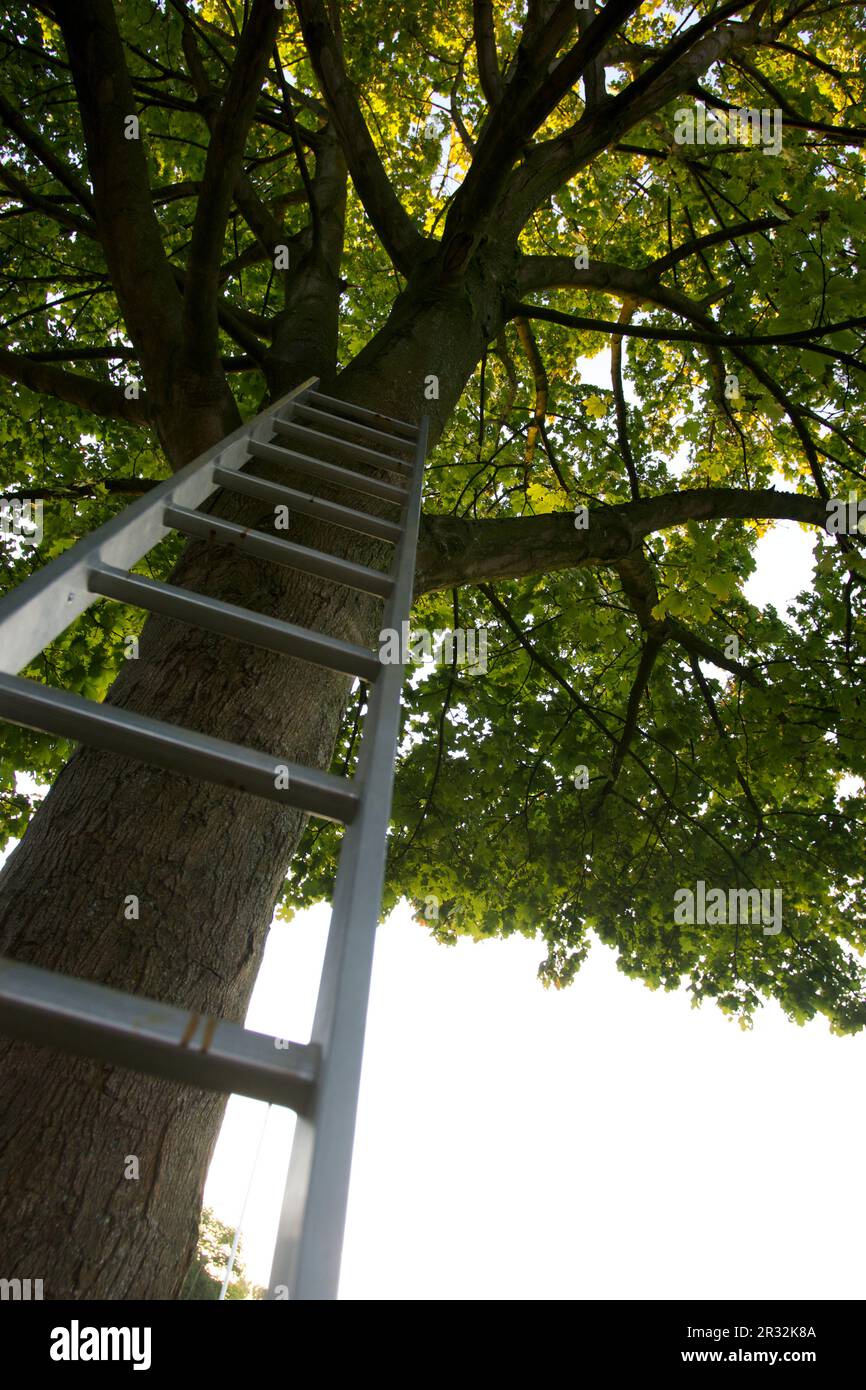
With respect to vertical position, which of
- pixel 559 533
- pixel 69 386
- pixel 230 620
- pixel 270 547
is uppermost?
pixel 69 386

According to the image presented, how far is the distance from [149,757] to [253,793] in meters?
0.18

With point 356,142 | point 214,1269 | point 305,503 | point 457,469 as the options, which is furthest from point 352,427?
point 214,1269

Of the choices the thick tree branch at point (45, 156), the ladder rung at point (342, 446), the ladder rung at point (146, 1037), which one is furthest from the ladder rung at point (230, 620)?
the thick tree branch at point (45, 156)

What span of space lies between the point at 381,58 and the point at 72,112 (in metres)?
2.37

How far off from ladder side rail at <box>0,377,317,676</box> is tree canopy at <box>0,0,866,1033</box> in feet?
3.26

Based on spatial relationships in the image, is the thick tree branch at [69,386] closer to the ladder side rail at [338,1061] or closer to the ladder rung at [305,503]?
the ladder rung at [305,503]

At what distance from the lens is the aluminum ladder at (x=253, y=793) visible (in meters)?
0.90

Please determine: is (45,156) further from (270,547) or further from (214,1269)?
(214,1269)

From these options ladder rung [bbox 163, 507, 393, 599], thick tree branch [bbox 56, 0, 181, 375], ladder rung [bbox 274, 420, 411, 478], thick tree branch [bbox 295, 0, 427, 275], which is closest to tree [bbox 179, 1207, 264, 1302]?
ladder rung [bbox 163, 507, 393, 599]

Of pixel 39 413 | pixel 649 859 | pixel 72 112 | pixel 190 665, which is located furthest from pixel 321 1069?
pixel 72 112

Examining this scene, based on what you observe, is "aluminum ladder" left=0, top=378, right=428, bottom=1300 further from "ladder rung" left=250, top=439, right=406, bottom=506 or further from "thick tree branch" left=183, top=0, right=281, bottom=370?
"thick tree branch" left=183, top=0, right=281, bottom=370

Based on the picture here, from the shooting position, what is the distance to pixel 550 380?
7.77 m

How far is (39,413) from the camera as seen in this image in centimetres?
609

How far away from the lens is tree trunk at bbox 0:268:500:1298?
1307 millimetres
